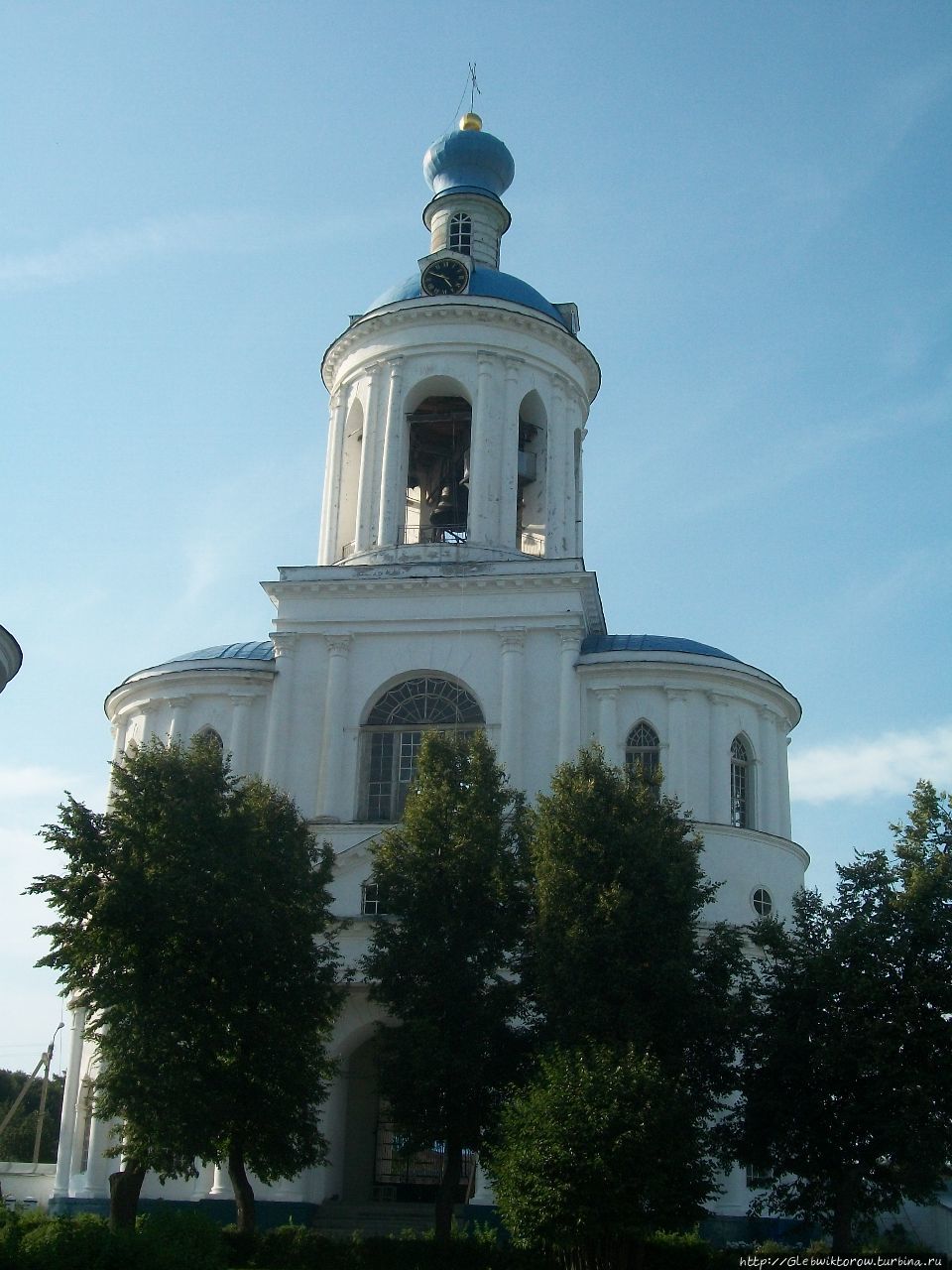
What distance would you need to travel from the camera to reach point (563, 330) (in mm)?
35688

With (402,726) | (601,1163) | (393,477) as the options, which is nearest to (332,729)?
(402,726)

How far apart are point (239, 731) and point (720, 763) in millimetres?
10328

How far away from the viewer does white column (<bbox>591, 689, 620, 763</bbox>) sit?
3039 cm

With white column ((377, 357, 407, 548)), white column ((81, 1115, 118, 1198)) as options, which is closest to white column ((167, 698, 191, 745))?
white column ((377, 357, 407, 548))

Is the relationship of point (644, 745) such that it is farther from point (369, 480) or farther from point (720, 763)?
point (369, 480)

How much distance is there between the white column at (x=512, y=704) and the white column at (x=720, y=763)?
4.05 metres

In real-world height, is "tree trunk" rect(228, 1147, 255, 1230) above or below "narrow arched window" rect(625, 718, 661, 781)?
below

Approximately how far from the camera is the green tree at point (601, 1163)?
19.9 m

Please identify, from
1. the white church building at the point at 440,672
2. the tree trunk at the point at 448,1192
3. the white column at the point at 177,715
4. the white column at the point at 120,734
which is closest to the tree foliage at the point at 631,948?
the tree trunk at the point at 448,1192

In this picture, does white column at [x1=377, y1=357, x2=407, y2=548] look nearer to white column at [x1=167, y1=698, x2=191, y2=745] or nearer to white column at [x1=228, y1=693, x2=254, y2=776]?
white column at [x1=228, y1=693, x2=254, y2=776]

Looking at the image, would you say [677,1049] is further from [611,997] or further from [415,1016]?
[415,1016]

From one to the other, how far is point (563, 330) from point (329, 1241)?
21.3m

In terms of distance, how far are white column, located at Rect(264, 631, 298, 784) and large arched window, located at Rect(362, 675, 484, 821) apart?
5.79ft

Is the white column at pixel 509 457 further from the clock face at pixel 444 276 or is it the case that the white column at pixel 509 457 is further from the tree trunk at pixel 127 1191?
the tree trunk at pixel 127 1191
